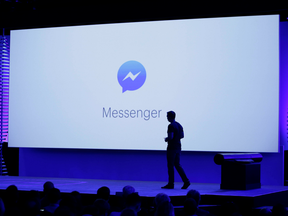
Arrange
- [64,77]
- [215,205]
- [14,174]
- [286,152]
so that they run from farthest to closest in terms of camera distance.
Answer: [14,174] < [64,77] < [286,152] < [215,205]

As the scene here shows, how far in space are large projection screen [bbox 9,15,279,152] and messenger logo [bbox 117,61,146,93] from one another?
0.02m

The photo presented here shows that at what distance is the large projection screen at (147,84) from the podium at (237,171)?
1.13 metres

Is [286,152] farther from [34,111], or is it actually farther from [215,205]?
[34,111]

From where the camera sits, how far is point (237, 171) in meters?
6.91

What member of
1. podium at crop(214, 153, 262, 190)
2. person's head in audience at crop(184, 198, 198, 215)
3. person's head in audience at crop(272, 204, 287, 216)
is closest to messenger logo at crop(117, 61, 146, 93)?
podium at crop(214, 153, 262, 190)

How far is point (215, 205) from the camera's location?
6.25m

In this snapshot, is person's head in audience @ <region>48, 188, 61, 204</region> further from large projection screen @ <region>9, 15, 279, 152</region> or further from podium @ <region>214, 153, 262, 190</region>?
large projection screen @ <region>9, 15, 279, 152</region>

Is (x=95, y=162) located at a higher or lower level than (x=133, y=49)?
lower

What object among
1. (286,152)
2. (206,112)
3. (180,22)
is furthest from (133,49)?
(286,152)

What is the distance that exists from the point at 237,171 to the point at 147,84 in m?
2.71

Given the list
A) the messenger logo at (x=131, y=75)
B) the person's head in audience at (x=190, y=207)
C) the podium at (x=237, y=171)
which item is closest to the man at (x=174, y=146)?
the podium at (x=237, y=171)

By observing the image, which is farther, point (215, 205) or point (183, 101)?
point (183, 101)

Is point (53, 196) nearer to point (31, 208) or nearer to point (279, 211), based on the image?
point (31, 208)

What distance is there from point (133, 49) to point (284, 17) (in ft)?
9.56
